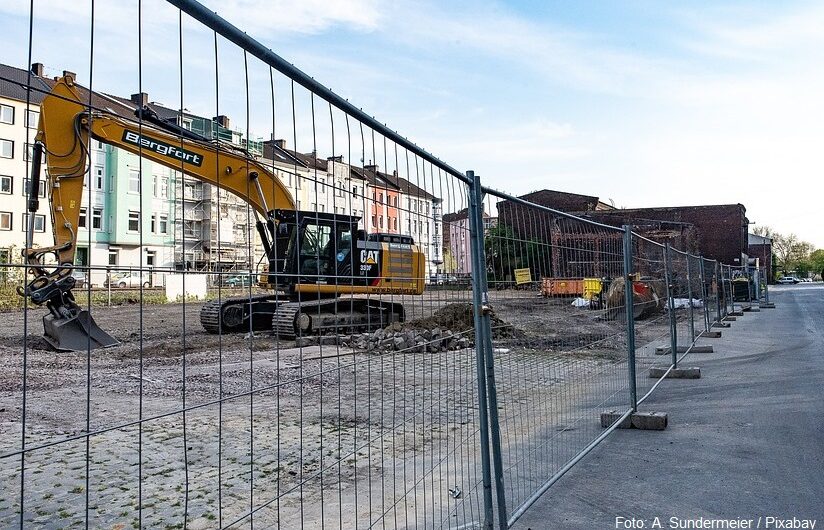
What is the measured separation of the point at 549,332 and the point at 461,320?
135 centimetres

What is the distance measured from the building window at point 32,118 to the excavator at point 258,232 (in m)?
0.03

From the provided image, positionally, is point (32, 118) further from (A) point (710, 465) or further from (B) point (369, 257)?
(A) point (710, 465)

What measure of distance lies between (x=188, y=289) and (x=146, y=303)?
142 mm

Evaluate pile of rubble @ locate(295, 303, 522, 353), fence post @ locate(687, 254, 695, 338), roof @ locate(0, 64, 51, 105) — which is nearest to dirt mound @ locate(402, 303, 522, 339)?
pile of rubble @ locate(295, 303, 522, 353)

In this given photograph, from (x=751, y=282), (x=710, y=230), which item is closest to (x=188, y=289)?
(x=751, y=282)

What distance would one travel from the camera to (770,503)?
4.55m

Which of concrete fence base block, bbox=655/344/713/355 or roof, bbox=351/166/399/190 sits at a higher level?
roof, bbox=351/166/399/190

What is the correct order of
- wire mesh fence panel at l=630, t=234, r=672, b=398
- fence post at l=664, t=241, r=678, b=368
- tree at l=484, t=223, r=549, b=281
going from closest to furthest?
tree at l=484, t=223, r=549, b=281
wire mesh fence panel at l=630, t=234, r=672, b=398
fence post at l=664, t=241, r=678, b=368

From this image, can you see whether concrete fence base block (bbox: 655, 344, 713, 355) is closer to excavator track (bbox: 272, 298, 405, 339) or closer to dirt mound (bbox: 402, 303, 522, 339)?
dirt mound (bbox: 402, 303, 522, 339)

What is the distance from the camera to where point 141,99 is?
210cm

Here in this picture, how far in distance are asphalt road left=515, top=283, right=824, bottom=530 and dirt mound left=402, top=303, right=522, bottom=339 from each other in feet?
3.75

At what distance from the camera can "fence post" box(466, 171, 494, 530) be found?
12.1ft

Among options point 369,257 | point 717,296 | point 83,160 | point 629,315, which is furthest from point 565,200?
point 83,160

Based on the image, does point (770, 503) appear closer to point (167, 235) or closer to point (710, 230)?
point (167, 235)
